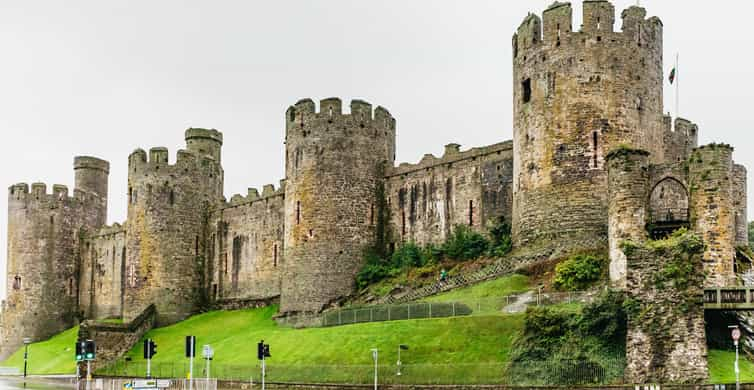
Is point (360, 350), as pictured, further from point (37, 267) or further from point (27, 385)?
point (37, 267)

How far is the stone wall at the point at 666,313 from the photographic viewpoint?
37.4 m

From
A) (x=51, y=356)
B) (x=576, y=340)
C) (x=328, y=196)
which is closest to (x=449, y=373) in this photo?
(x=576, y=340)

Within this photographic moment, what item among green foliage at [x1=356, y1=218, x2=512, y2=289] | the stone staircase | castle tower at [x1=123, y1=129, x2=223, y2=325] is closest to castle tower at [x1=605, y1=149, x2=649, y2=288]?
the stone staircase

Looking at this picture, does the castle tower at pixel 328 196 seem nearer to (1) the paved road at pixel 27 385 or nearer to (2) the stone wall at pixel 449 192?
(2) the stone wall at pixel 449 192

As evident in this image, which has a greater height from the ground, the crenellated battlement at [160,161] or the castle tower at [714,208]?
the crenellated battlement at [160,161]

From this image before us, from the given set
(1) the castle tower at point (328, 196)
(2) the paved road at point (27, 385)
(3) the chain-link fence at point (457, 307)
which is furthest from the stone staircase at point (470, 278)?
(2) the paved road at point (27, 385)

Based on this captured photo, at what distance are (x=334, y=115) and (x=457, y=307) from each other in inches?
760

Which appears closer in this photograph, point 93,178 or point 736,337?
point 736,337

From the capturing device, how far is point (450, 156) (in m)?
62.5

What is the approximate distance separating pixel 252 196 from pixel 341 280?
16521 mm

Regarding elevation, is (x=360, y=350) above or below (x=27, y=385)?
above

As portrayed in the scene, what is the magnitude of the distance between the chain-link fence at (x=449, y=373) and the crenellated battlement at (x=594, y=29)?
61.9ft

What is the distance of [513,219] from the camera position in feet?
182

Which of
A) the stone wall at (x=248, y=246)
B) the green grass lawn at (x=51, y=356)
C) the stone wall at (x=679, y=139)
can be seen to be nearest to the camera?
the stone wall at (x=679, y=139)
